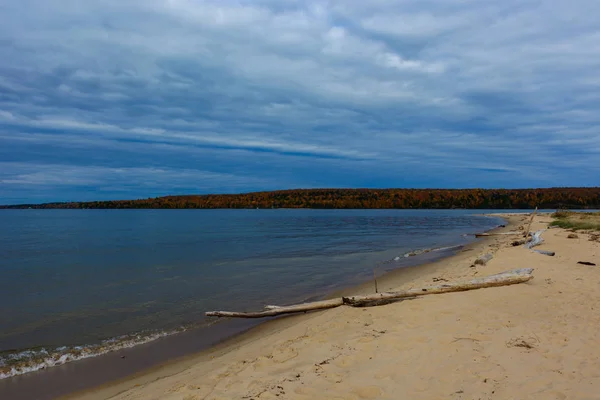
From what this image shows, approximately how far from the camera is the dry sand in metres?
4.86

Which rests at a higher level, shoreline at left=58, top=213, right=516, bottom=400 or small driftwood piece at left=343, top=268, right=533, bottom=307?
small driftwood piece at left=343, top=268, right=533, bottom=307

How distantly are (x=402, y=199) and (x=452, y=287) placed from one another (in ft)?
538

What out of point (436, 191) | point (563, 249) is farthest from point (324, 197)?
Answer: point (563, 249)

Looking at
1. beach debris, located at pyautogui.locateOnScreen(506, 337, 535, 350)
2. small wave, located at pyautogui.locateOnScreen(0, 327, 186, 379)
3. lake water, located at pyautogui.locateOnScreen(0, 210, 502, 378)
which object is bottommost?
lake water, located at pyautogui.locateOnScreen(0, 210, 502, 378)

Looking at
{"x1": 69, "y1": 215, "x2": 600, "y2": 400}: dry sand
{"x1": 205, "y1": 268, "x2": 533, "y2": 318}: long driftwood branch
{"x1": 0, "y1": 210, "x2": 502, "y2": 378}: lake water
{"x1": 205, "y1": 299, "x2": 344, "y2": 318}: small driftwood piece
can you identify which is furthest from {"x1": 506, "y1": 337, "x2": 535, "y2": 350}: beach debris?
{"x1": 0, "y1": 210, "x2": 502, "y2": 378}: lake water

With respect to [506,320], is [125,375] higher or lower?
lower

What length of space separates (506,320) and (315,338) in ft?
12.2

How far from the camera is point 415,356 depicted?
5.89 metres

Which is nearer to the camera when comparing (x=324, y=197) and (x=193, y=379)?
(x=193, y=379)

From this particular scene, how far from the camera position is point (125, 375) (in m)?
7.02

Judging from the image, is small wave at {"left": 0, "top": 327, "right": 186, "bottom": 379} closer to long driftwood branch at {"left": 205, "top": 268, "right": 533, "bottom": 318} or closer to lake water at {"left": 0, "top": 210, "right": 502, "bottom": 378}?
lake water at {"left": 0, "top": 210, "right": 502, "bottom": 378}

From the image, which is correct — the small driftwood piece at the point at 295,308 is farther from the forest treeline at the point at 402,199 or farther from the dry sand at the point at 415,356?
the forest treeline at the point at 402,199

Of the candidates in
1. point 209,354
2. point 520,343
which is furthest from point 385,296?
point 209,354

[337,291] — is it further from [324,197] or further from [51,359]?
[324,197]
